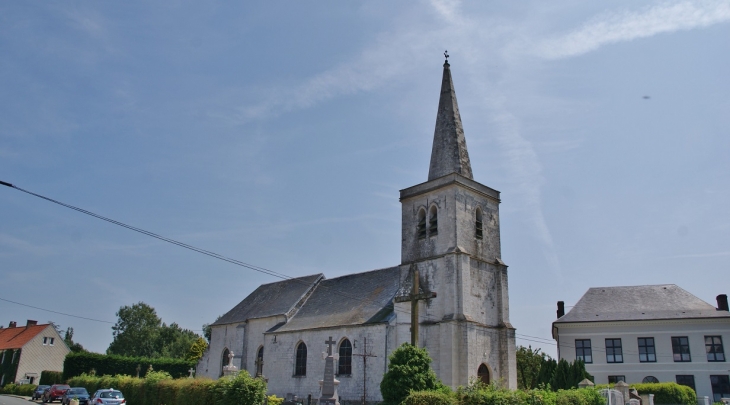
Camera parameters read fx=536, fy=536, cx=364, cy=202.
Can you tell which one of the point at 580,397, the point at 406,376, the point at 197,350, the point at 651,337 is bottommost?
the point at 580,397

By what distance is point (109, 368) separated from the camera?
152 feet

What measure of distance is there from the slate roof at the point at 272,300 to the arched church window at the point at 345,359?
731 centimetres

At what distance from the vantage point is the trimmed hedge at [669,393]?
107ft

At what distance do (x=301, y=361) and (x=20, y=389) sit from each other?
29168mm

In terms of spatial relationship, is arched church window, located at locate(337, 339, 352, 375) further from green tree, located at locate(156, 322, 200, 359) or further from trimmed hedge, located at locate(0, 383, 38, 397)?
green tree, located at locate(156, 322, 200, 359)

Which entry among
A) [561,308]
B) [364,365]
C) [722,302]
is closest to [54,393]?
[364,365]

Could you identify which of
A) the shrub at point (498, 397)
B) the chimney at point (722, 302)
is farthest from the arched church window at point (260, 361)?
the chimney at point (722, 302)

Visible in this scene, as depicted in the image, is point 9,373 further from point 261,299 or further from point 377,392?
point 377,392

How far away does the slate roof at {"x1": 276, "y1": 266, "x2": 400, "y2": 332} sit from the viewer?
2938 centimetres

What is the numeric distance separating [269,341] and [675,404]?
25289 mm

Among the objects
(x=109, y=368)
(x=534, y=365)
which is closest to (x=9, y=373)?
(x=109, y=368)

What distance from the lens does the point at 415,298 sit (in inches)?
1045

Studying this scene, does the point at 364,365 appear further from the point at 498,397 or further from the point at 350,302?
the point at 498,397

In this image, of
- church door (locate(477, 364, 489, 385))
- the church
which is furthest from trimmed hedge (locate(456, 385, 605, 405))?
church door (locate(477, 364, 489, 385))
